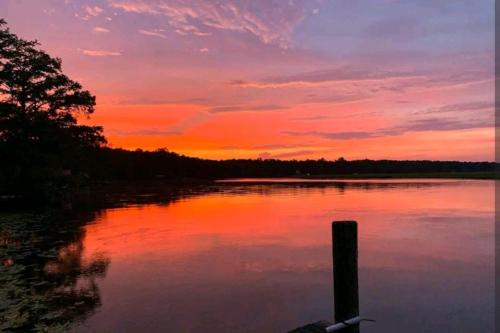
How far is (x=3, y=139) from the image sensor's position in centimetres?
3562

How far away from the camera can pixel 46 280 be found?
39.0ft

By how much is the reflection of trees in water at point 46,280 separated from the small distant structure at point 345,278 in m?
5.41

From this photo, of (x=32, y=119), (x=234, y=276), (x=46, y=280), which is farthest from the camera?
(x=32, y=119)

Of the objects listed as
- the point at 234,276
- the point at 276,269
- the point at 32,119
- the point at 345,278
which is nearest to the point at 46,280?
the point at 234,276

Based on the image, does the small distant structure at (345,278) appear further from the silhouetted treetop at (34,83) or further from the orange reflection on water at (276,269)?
the silhouetted treetop at (34,83)

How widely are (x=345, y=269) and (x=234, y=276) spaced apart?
260 inches

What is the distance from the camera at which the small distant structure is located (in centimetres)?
657

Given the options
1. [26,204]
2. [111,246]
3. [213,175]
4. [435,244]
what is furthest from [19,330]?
[213,175]

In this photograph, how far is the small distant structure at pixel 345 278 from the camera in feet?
21.5

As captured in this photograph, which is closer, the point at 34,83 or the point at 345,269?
the point at 345,269

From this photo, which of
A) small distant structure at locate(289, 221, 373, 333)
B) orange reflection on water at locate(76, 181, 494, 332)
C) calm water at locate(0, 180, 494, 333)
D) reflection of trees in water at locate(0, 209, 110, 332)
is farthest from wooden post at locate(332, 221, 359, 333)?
reflection of trees in water at locate(0, 209, 110, 332)

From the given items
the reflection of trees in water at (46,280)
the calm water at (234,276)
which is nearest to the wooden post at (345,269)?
the calm water at (234,276)

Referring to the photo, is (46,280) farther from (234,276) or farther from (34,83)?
(34,83)

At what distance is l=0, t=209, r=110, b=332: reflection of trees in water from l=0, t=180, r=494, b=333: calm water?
0.04 m
